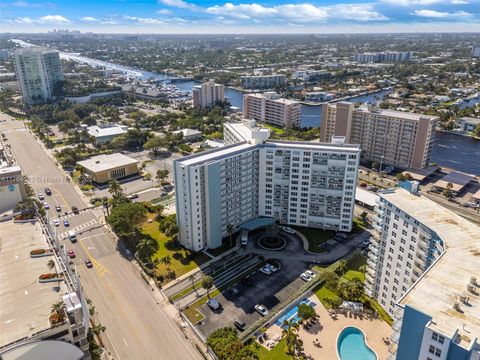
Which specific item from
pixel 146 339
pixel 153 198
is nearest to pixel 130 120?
pixel 153 198

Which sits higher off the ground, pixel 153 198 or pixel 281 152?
pixel 281 152

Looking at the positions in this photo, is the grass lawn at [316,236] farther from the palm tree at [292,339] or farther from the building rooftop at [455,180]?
the building rooftop at [455,180]

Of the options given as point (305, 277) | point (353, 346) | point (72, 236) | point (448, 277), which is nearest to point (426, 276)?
point (448, 277)

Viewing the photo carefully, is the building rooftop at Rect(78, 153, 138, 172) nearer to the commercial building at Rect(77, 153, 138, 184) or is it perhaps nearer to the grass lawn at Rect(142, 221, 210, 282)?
the commercial building at Rect(77, 153, 138, 184)

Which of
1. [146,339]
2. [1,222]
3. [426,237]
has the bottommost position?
[146,339]

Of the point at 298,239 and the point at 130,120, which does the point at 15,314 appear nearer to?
the point at 298,239

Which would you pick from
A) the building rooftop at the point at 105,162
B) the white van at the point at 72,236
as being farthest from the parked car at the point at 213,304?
the building rooftop at the point at 105,162
